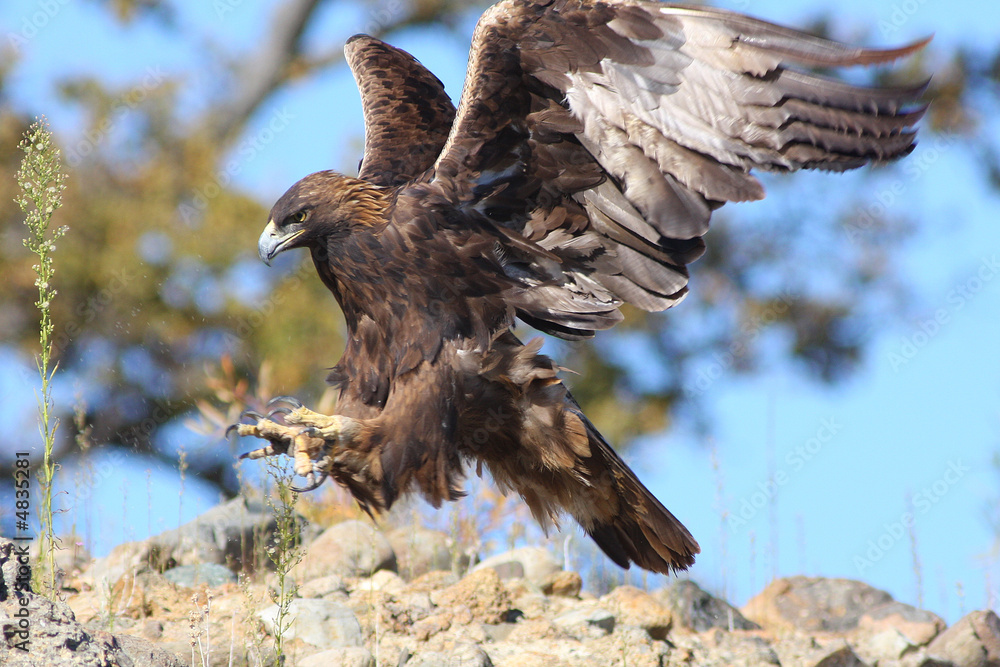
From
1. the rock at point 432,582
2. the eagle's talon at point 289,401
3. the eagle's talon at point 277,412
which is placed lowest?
the rock at point 432,582

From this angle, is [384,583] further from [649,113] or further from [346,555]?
[649,113]

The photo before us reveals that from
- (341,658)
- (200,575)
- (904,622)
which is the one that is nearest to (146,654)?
(341,658)

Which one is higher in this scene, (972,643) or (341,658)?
(341,658)

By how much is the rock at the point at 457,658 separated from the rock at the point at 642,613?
34.0 inches

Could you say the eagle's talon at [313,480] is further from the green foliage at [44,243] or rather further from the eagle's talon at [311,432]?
the green foliage at [44,243]

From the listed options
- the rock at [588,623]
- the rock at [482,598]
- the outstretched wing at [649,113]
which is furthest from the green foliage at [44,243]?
the rock at [588,623]

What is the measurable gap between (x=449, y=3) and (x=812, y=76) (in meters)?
9.85

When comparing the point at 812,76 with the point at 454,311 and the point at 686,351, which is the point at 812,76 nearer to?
the point at 454,311

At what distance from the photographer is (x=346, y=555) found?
5.29m

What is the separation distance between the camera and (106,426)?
32.8 ft

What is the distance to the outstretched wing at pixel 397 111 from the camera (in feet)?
16.7

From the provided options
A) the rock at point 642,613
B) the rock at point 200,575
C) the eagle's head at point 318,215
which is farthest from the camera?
the rock at point 200,575

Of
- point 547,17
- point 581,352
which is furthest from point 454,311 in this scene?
point 581,352

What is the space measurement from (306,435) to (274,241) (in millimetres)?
855
